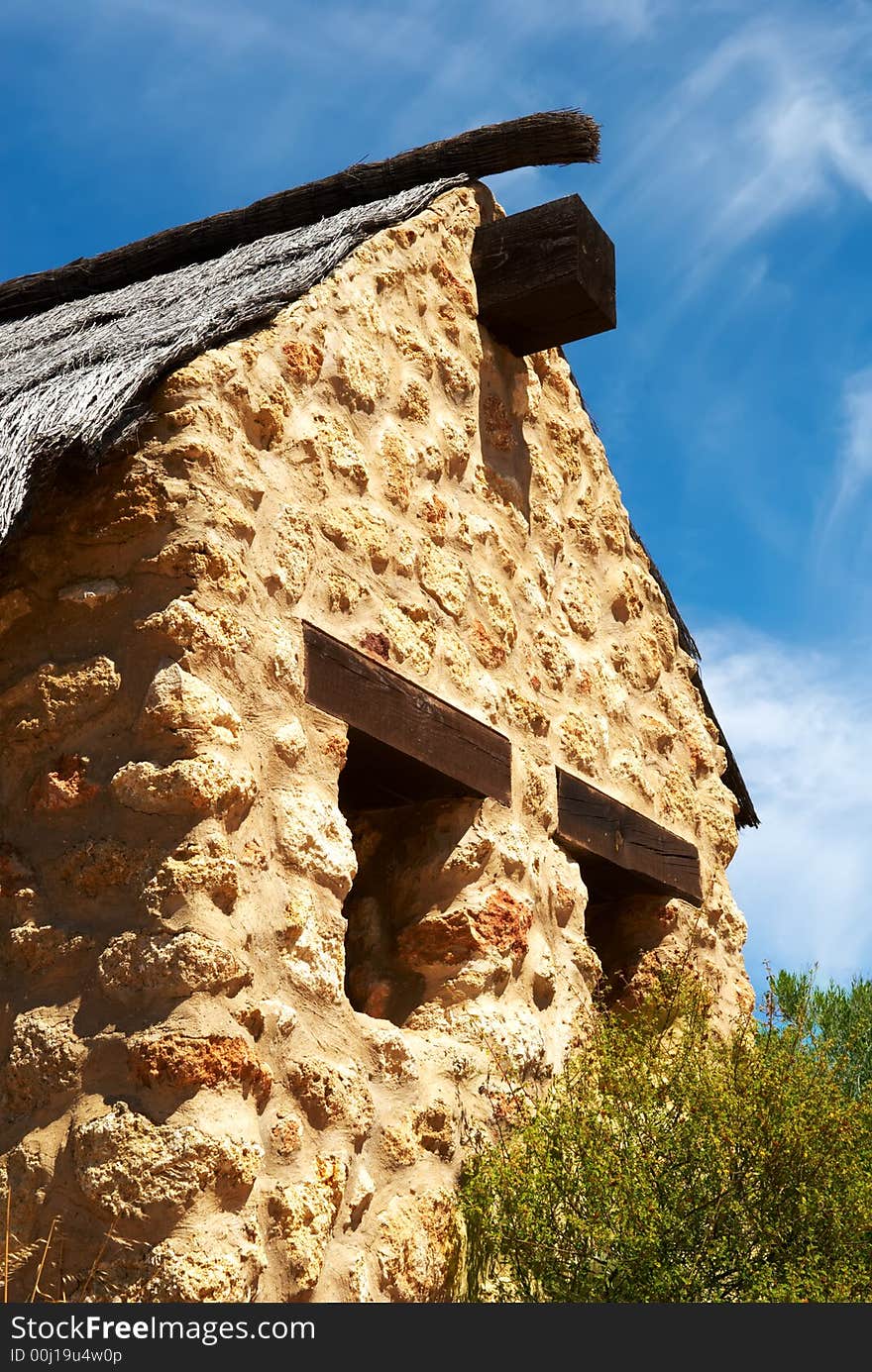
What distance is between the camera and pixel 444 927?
14.1ft

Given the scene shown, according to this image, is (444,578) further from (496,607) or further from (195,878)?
(195,878)

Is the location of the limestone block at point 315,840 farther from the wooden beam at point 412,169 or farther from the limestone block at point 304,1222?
the wooden beam at point 412,169

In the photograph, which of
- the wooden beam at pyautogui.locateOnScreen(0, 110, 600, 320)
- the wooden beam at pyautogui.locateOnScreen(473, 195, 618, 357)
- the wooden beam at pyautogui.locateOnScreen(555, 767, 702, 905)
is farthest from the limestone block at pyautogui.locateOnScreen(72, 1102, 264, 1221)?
the wooden beam at pyautogui.locateOnScreen(0, 110, 600, 320)

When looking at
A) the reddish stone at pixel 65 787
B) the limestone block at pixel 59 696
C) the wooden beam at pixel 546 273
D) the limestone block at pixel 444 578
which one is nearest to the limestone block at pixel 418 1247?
the reddish stone at pixel 65 787

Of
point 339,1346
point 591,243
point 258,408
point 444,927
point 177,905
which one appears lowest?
point 339,1346

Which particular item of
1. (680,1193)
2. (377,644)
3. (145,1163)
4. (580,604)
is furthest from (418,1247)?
(580,604)

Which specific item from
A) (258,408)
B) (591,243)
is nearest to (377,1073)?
(258,408)

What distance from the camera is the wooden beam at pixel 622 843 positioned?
16.5 ft

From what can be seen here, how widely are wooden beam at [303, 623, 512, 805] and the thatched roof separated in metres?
0.81

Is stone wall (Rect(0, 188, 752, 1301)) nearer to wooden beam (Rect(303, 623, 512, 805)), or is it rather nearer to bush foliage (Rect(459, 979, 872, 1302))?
wooden beam (Rect(303, 623, 512, 805))

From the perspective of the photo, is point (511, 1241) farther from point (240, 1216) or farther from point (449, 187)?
→ point (449, 187)

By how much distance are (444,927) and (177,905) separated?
128 cm

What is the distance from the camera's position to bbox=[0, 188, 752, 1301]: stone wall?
10.1 ft

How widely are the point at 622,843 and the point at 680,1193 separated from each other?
5.86ft
